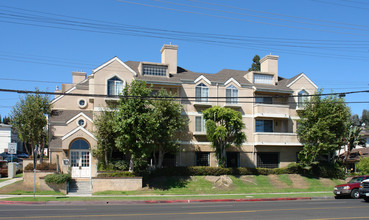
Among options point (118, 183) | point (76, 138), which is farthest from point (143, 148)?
point (76, 138)

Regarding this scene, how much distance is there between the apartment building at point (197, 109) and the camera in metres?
30.7

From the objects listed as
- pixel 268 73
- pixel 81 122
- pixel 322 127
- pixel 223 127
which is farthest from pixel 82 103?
pixel 322 127

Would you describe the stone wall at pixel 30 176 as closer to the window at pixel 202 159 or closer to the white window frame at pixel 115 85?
the white window frame at pixel 115 85

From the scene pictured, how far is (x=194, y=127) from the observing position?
33.5m

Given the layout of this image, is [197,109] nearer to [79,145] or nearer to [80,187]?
[79,145]

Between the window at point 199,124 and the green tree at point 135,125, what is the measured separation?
23.4 ft

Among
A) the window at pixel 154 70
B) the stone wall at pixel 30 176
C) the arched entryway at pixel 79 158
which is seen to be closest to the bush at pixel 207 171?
the arched entryway at pixel 79 158

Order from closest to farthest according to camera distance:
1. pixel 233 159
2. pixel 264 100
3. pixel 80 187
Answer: pixel 80 187, pixel 233 159, pixel 264 100

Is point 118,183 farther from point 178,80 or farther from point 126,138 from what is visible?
point 178,80

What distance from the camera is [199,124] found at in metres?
33.8

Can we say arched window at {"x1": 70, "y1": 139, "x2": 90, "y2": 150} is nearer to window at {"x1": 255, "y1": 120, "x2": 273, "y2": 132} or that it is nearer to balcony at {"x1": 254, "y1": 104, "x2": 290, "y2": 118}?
balcony at {"x1": 254, "y1": 104, "x2": 290, "y2": 118}

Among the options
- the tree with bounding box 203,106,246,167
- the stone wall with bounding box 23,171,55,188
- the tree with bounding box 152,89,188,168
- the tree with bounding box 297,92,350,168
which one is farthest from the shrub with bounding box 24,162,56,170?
the tree with bounding box 297,92,350,168

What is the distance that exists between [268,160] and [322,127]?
6315 millimetres

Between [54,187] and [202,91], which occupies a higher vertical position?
[202,91]
